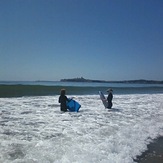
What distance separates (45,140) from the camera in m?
8.48

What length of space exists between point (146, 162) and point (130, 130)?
4088 mm

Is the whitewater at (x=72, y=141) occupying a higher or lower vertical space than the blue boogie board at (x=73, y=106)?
lower

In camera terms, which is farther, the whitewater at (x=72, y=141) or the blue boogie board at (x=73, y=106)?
the blue boogie board at (x=73, y=106)

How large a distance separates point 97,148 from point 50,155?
159 cm

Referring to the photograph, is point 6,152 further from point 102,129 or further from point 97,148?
point 102,129

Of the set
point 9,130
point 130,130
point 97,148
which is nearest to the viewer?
point 97,148

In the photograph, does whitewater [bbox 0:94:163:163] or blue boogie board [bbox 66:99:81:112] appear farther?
blue boogie board [bbox 66:99:81:112]

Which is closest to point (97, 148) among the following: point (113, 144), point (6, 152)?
point (113, 144)

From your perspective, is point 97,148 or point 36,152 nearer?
point 36,152

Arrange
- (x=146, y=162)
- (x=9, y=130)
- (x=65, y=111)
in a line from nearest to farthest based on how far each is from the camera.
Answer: (x=146, y=162) < (x=9, y=130) < (x=65, y=111)

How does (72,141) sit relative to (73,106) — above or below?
below

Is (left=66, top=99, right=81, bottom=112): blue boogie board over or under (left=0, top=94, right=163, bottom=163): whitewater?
over

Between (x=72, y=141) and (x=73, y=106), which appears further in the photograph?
(x=73, y=106)

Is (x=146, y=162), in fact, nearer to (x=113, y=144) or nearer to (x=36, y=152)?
(x=113, y=144)
